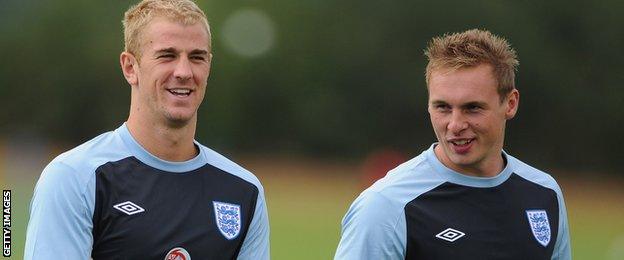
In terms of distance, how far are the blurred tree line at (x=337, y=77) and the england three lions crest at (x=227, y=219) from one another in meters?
12.7

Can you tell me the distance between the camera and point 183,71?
3.77 metres

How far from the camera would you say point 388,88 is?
17.9 meters

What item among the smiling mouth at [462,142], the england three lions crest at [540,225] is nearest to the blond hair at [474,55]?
the smiling mouth at [462,142]

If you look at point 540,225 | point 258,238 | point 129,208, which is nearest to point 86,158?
point 129,208

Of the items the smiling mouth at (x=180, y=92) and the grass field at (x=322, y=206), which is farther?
the grass field at (x=322, y=206)

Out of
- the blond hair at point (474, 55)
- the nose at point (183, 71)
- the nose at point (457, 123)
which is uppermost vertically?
the blond hair at point (474, 55)

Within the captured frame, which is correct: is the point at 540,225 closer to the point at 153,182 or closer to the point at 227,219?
the point at 227,219

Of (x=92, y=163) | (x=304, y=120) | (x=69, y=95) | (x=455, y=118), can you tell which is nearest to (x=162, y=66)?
(x=92, y=163)

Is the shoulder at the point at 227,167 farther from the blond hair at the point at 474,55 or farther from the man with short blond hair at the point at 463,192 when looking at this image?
the blond hair at the point at 474,55

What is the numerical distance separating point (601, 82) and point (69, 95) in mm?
9728

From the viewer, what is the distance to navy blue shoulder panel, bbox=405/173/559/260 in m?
4.04

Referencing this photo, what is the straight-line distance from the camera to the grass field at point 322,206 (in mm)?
14120

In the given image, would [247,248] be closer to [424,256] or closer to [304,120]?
[424,256]

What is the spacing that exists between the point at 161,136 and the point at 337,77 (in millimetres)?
14415
